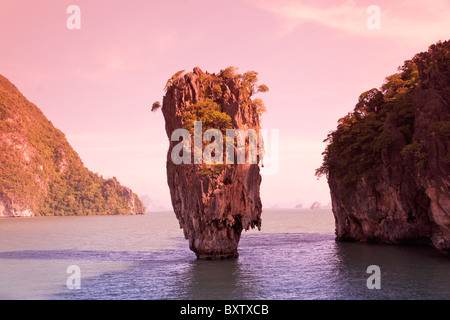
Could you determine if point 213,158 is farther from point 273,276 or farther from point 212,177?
point 273,276

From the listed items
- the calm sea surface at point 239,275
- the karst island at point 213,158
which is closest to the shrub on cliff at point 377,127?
the calm sea surface at point 239,275

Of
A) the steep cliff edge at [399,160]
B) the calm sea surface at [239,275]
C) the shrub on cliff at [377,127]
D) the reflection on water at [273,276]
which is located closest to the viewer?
the reflection on water at [273,276]

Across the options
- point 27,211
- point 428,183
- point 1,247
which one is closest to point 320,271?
point 428,183

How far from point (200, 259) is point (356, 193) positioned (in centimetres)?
2399

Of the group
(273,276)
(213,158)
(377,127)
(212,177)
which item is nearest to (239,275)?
(273,276)

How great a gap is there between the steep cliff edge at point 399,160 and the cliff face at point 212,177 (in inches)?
569

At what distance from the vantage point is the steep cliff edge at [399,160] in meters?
35.9

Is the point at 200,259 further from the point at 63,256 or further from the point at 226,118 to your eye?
the point at 63,256

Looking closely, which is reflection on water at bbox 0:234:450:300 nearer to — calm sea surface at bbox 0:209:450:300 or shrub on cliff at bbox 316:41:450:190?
calm sea surface at bbox 0:209:450:300

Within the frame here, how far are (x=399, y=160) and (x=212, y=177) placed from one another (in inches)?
855

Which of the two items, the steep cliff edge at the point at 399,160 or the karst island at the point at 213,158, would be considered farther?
the karst island at the point at 213,158

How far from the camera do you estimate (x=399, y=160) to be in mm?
45500

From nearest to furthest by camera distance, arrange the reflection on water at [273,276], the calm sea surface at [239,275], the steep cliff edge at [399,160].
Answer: the reflection on water at [273,276], the calm sea surface at [239,275], the steep cliff edge at [399,160]

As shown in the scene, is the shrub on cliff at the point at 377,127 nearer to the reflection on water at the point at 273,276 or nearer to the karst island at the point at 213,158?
the reflection on water at the point at 273,276
